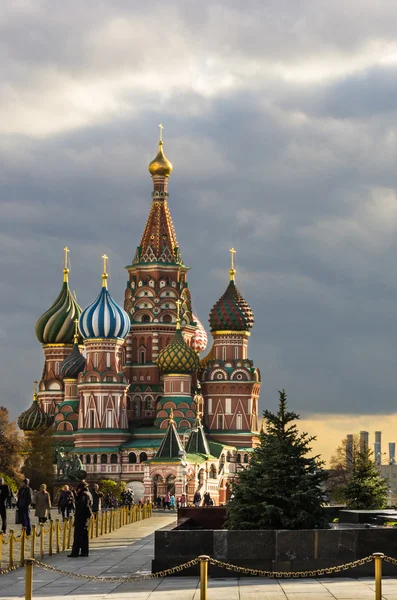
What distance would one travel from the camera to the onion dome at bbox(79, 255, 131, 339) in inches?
3519

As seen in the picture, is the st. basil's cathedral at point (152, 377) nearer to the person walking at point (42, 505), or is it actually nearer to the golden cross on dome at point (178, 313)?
the golden cross on dome at point (178, 313)

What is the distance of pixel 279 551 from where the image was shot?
66.5 ft

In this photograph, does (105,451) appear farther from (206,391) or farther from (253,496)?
(253,496)

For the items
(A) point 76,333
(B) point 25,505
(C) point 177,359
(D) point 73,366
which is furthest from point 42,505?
(A) point 76,333

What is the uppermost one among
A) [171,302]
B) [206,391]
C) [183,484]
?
[171,302]

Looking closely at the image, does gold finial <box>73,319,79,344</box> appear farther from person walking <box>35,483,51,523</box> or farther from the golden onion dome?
person walking <box>35,483,51,523</box>

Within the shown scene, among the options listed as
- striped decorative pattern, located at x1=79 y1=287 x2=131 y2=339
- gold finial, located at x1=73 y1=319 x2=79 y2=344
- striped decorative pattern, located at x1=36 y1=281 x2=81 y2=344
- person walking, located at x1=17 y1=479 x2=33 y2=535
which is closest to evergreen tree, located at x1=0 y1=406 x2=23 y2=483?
striped decorative pattern, located at x1=79 y1=287 x2=131 y2=339

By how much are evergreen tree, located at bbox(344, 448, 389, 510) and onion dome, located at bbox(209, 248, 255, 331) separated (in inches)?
2339

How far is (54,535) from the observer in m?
33.3

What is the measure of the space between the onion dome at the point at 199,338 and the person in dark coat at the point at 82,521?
7373 centimetres

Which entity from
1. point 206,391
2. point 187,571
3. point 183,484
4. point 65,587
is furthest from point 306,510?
point 206,391

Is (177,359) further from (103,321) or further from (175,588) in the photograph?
(175,588)

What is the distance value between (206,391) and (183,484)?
18218 mm

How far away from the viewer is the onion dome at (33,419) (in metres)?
97.2
